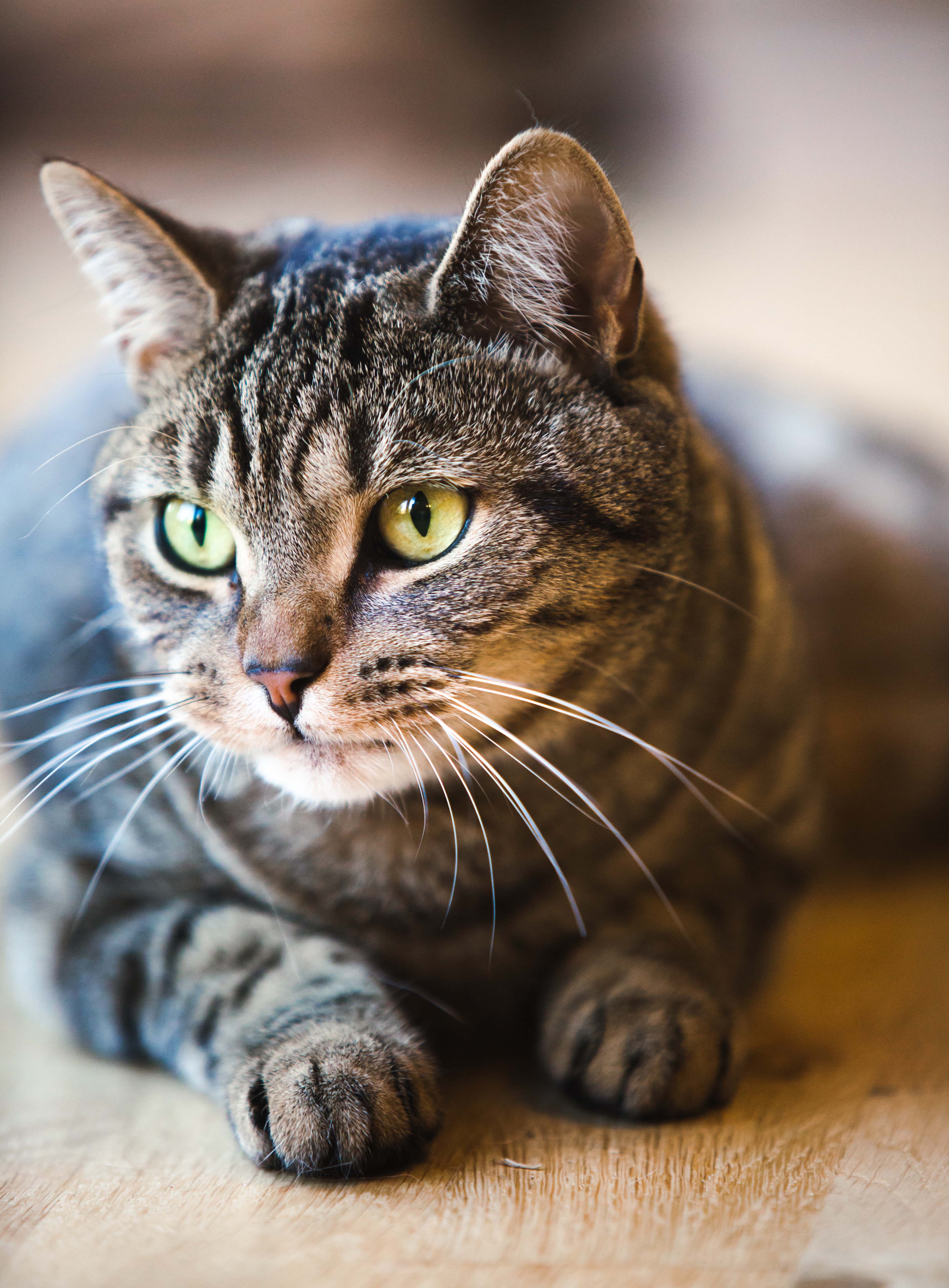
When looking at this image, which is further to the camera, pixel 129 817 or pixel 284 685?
pixel 129 817

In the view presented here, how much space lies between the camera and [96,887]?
99 centimetres

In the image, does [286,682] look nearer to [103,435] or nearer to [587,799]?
[587,799]

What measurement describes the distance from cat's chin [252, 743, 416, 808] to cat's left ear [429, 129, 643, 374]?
33 cm

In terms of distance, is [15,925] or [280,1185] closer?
[280,1185]

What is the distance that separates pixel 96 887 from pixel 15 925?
3.9 inches

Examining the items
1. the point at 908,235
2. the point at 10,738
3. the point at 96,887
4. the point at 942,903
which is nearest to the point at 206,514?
the point at 96,887

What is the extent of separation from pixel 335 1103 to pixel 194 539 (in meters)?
0.43

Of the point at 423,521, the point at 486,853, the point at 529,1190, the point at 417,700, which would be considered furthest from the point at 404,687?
the point at 529,1190

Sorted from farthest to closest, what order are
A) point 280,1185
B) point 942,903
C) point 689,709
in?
point 942,903 → point 689,709 → point 280,1185

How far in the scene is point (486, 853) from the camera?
0.88m

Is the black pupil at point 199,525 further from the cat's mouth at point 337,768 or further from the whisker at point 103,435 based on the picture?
the cat's mouth at point 337,768

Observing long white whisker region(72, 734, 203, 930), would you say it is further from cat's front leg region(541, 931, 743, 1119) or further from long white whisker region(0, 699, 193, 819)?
cat's front leg region(541, 931, 743, 1119)

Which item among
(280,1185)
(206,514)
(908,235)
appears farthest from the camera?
(908,235)

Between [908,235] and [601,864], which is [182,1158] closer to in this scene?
[601,864]
